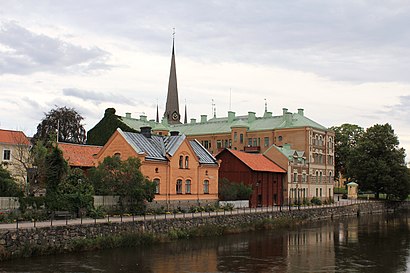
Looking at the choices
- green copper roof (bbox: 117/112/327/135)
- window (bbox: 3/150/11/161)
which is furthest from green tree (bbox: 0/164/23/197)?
green copper roof (bbox: 117/112/327/135)

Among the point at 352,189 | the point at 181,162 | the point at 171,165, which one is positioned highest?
the point at 181,162

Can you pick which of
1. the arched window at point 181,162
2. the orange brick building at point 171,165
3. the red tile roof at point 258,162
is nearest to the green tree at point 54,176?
the orange brick building at point 171,165

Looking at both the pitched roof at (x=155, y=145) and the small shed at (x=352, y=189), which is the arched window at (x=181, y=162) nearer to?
the pitched roof at (x=155, y=145)

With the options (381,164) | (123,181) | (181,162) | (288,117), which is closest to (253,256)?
(123,181)

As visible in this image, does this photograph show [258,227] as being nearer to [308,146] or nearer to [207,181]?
[207,181]

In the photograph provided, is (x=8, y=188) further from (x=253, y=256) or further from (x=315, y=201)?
(x=315, y=201)

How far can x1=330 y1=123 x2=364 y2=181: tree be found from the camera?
350 ft

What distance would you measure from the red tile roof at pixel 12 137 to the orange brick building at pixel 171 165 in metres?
8.64

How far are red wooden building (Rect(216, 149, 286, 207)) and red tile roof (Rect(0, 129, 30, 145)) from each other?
77.7 ft

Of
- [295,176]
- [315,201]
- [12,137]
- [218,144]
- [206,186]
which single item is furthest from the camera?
[218,144]

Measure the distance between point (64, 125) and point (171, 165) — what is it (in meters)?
32.9

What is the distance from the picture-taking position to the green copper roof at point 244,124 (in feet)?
277

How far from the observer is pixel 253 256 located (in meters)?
36.0

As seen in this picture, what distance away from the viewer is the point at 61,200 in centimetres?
3959
